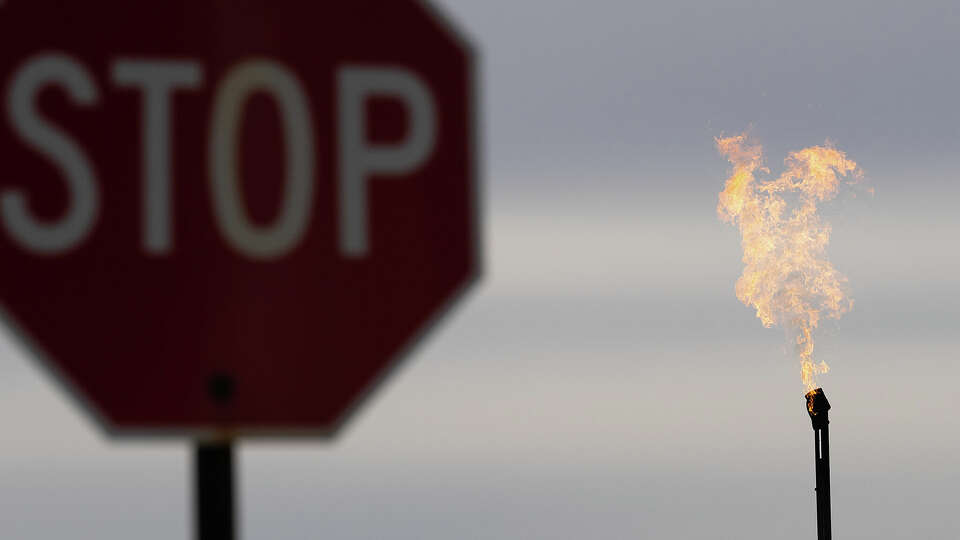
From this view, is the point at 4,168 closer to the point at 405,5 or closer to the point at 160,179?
the point at 160,179

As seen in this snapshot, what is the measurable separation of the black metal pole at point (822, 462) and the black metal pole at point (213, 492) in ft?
149

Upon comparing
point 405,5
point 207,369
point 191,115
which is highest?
point 405,5

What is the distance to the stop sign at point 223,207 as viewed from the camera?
140 inches

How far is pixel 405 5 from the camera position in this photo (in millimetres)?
3799

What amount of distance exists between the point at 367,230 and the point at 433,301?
0.65 ft

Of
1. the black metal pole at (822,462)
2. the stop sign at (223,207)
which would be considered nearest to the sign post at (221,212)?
the stop sign at (223,207)

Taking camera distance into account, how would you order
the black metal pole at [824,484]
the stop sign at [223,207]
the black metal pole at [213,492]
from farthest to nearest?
the black metal pole at [824,484] → the black metal pole at [213,492] → the stop sign at [223,207]

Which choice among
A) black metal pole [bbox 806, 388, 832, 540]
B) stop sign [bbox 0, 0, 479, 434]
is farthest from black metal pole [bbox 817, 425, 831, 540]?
stop sign [bbox 0, 0, 479, 434]

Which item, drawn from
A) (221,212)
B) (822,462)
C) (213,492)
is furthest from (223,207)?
(822,462)

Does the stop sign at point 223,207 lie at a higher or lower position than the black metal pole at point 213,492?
higher

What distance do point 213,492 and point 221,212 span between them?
577 millimetres

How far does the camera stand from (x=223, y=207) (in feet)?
11.8

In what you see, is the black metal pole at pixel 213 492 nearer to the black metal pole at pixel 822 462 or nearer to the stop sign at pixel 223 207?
the stop sign at pixel 223 207

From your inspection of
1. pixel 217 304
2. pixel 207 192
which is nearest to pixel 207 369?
pixel 217 304
